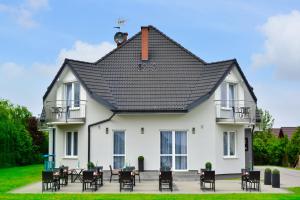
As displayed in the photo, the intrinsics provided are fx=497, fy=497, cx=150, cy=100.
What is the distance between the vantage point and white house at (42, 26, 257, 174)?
27188mm

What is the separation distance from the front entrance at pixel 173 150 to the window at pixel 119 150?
210 cm

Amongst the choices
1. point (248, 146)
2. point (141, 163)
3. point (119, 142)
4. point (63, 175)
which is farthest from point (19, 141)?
point (63, 175)

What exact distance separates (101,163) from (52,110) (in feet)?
15.4

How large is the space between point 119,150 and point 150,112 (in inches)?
109

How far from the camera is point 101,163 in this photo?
27.2 m

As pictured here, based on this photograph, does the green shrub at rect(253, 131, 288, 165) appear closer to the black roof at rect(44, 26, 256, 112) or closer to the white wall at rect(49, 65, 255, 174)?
the black roof at rect(44, 26, 256, 112)

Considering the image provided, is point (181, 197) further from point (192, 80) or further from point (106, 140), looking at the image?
point (192, 80)

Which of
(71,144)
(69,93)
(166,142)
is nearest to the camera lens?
(166,142)

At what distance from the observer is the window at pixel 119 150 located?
1075 inches

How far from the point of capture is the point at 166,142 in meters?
27.3

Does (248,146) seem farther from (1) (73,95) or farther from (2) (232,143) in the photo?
(1) (73,95)

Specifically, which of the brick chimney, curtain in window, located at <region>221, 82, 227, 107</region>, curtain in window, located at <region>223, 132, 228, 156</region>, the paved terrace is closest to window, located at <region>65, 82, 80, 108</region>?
the brick chimney

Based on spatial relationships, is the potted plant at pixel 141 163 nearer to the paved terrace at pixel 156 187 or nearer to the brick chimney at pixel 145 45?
the paved terrace at pixel 156 187

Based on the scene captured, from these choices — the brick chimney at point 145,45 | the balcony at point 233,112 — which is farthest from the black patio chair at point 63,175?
the brick chimney at point 145,45
